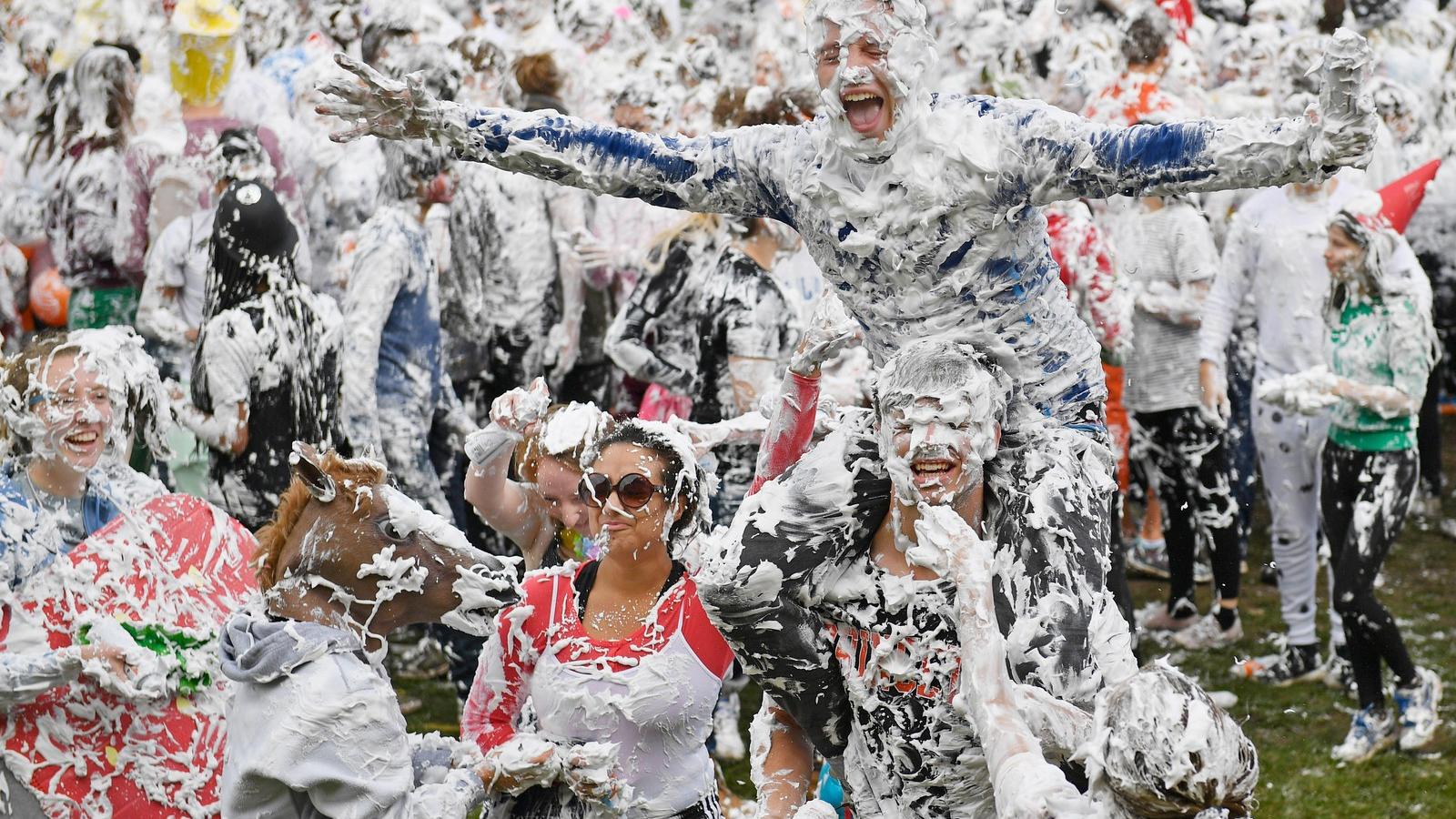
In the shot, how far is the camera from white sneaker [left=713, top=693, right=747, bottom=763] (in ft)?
20.9

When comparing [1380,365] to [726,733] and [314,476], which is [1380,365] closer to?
[726,733]

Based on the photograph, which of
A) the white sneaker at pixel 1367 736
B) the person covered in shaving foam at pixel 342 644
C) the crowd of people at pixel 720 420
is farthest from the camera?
the white sneaker at pixel 1367 736

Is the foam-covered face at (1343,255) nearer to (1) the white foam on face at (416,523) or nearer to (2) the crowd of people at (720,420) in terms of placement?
(2) the crowd of people at (720,420)

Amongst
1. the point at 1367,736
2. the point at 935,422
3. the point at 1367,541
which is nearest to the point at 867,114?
the point at 935,422

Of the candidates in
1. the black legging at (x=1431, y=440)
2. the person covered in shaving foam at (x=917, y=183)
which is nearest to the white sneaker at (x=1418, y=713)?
the black legging at (x=1431, y=440)

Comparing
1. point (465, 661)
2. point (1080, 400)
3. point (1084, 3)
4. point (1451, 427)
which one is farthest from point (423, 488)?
point (1451, 427)

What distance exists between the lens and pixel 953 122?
3.57m

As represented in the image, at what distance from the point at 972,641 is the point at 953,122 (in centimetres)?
108

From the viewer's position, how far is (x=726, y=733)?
641 centimetres

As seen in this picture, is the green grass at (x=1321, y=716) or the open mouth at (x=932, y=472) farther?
the green grass at (x=1321, y=716)

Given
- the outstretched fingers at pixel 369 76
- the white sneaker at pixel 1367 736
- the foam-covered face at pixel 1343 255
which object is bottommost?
the white sneaker at pixel 1367 736

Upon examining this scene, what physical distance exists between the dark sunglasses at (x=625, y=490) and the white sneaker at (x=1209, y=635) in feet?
15.1

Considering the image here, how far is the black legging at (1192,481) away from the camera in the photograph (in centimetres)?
767

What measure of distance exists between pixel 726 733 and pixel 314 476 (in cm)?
329
